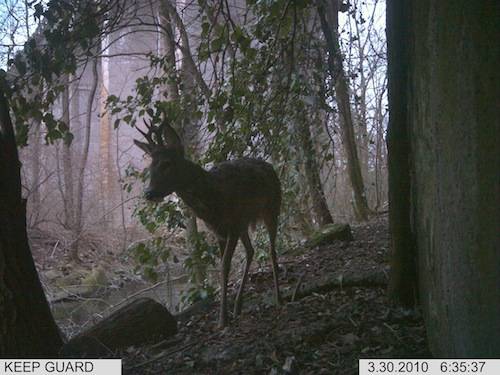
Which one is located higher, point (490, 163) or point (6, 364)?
point (490, 163)

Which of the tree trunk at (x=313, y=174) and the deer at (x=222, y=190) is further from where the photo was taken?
the tree trunk at (x=313, y=174)

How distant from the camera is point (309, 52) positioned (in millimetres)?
5527

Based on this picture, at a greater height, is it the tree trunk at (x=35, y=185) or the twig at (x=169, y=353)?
the tree trunk at (x=35, y=185)

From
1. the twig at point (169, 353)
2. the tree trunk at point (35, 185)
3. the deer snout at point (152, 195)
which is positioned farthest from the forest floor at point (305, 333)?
the tree trunk at point (35, 185)

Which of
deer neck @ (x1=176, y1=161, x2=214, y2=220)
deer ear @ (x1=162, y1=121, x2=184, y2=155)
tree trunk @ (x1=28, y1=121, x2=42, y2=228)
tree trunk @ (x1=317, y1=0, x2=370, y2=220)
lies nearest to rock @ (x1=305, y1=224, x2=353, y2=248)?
tree trunk @ (x1=317, y1=0, x2=370, y2=220)

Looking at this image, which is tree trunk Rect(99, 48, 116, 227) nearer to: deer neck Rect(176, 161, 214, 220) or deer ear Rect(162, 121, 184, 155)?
deer neck Rect(176, 161, 214, 220)

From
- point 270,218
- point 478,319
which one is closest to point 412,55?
point 478,319

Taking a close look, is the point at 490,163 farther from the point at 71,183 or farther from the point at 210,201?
the point at 71,183

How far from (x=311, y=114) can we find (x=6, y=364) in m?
3.58

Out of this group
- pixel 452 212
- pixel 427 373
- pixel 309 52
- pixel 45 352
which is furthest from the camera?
pixel 309 52

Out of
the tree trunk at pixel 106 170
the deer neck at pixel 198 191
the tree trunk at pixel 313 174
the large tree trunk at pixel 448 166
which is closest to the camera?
the large tree trunk at pixel 448 166

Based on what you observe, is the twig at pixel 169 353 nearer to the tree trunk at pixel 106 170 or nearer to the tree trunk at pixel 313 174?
the tree trunk at pixel 313 174
